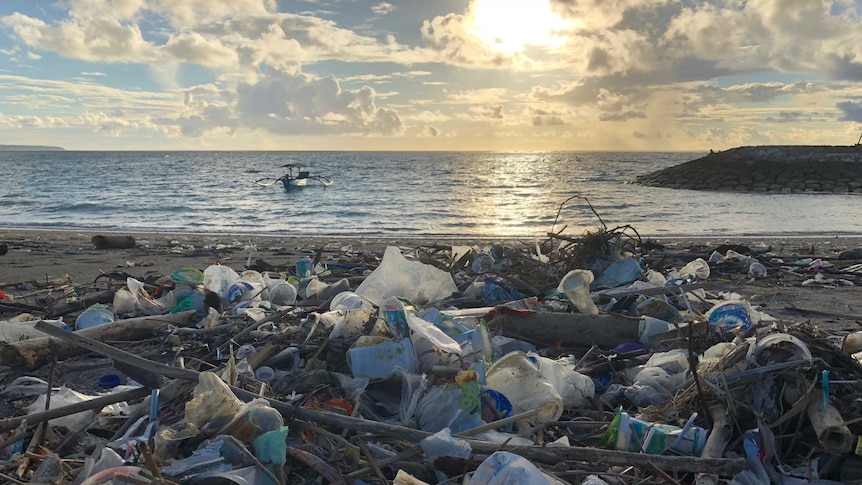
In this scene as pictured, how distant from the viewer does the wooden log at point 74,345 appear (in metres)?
3.67

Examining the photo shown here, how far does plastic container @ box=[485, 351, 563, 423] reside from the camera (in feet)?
9.55

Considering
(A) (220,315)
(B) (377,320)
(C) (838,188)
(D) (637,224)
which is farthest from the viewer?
(C) (838,188)

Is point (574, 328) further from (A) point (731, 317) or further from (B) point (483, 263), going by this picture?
(B) point (483, 263)

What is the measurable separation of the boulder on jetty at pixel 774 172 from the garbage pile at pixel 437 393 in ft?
98.0

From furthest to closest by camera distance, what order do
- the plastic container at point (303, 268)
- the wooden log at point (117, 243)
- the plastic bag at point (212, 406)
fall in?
the wooden log at point (117, 243), the plastic container at point (303, 268), the plastic bag at point (212, 406)

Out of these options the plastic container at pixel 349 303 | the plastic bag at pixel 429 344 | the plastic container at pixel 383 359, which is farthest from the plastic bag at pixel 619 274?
the plastic container at pixel 383 359

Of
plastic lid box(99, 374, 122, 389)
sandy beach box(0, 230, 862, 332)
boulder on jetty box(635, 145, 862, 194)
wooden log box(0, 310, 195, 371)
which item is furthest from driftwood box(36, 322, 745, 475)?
boulder on jetty box(635, 145, 862, 194)

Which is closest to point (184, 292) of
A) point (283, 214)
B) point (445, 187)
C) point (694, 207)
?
point (283, 214)

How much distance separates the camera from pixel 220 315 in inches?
184

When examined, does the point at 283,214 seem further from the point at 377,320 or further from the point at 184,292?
the point at 377,320

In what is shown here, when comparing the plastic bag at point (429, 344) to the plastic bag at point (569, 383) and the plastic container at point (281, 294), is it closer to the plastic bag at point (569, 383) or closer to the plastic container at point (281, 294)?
the plastic bag at point (569, 383)

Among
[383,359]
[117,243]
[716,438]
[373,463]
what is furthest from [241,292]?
[117,243]

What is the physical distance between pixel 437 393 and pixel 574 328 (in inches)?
58.8

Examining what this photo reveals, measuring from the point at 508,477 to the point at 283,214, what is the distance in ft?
65.8
